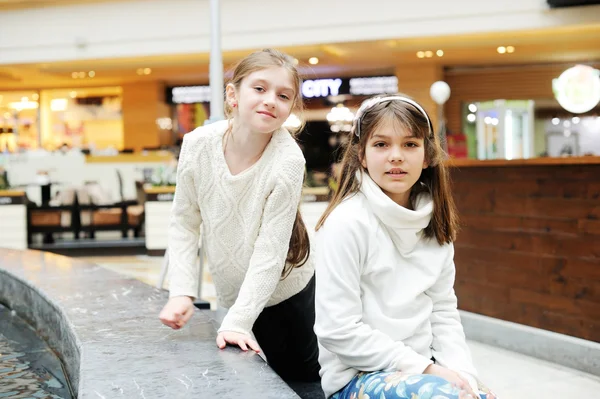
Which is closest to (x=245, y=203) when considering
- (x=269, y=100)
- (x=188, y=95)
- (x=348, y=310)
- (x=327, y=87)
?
(x=269, y=100)

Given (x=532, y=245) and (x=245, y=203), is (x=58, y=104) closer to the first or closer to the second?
(x=532, y=245)

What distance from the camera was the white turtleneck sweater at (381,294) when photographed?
1.75m

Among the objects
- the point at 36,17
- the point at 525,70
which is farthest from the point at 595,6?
the point at 36,17

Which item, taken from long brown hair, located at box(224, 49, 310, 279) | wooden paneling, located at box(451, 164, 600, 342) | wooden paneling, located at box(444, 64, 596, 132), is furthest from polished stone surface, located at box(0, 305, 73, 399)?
wooden paneling, located at box(444, 64, 596, 132)

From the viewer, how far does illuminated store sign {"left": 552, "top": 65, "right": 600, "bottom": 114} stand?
26.6ft

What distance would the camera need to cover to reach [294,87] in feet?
7.00

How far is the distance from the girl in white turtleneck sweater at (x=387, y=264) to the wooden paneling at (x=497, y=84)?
14312 millimetres

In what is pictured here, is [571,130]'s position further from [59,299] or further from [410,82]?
→ [59,299]

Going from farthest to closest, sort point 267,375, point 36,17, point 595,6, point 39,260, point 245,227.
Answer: point 36,17 < point 595,6 < point 39,260 < point 245,227 < point 267,375

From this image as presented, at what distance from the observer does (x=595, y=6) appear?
10.7 metres

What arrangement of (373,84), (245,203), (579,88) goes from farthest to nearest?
(373,84)
(579,88)
(245,203)

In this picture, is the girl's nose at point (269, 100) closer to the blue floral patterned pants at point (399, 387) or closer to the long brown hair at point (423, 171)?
the long brown hair at point (423, 171)

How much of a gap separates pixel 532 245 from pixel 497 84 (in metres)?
11.7

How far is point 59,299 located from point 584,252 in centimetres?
297
